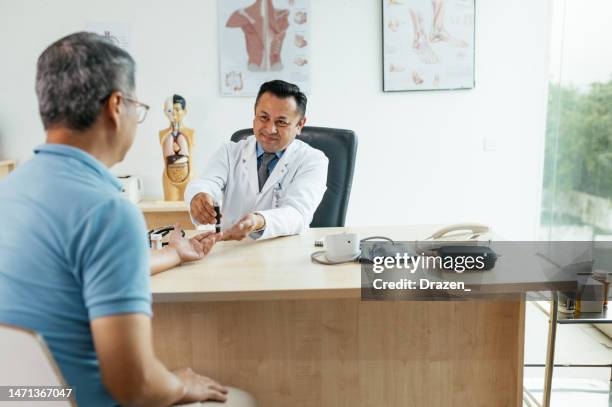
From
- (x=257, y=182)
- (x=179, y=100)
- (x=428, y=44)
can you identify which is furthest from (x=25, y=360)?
(x=428, y=44)

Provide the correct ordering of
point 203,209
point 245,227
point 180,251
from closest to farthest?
point 180,251
point 245,227
point 203,209

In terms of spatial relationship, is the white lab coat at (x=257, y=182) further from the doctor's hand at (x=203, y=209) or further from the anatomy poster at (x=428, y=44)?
the anatomy poster at (x=428, y=44)

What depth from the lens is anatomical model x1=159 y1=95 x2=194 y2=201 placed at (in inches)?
122

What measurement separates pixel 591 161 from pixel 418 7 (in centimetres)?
131

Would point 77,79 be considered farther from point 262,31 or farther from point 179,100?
point 262,31

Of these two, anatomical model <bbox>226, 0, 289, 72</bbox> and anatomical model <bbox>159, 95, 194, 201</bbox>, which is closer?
anatomical model <bbox>159, 95, 194, 201</bbox>

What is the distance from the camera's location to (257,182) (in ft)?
7.28

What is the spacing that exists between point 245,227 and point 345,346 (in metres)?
0.46

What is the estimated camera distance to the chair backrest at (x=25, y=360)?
2.39 ft

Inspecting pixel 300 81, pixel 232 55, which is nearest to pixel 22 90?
pixel 232 55

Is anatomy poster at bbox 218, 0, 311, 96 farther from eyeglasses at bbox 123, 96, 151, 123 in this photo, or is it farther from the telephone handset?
eyeglasses at bbox 123, 96, 151, 123

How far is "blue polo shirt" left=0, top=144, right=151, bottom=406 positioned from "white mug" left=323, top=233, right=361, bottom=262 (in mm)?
717

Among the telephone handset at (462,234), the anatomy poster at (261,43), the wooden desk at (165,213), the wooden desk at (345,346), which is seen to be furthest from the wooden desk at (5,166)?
the telephone handset at (462,234)

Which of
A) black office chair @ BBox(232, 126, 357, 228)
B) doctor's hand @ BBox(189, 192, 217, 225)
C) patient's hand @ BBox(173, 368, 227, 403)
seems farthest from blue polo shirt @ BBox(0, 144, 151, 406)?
black office chair @ BBox(232, 126, 357, 228)
